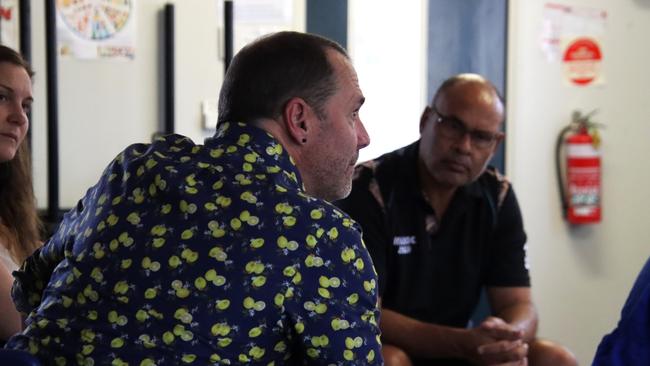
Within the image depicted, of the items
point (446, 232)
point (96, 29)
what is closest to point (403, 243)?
point (446, 232)

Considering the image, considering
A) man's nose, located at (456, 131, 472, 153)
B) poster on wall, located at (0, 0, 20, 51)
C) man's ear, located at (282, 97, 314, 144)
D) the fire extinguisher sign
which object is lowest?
man's nose, located at (456, 131, 472, 153)

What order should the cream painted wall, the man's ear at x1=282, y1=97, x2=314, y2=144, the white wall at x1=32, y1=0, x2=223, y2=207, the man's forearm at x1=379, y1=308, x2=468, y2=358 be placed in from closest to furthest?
the man's ear at x1=282, y1=97, x2=314, y2=144
the man's forearm at x1=379, y1=308, x2=468, y2=358
the white wall at x1=32, y1=0, x2=223, y2=207
the cream painted wall

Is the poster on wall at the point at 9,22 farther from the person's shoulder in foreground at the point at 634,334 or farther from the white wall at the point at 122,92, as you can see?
the person's shoulder in foreground at the point at 634,334

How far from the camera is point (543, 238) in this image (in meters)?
3.28

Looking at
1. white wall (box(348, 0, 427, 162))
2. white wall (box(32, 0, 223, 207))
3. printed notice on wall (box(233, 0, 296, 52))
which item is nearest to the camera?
white wall (box(32, 0, 223, 207))

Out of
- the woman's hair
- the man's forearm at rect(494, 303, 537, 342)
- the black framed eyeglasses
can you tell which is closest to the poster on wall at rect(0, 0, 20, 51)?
the woman's hair

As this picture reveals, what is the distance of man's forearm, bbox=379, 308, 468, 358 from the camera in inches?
82.0

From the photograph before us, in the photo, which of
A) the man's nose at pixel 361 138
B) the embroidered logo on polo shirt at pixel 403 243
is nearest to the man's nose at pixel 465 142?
the embroidered logo on polo shirt at pixel 403 243

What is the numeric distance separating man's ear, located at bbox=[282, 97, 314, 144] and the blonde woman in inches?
35.6

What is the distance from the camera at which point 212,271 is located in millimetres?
1093

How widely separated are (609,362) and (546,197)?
216cm

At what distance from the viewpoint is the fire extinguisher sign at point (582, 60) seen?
3281mm

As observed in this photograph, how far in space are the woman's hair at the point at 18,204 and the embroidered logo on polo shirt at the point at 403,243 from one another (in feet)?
2.81

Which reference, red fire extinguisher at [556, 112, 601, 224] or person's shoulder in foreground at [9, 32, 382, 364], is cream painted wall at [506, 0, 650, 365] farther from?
person's shoulder in foreground at [9, 32, 382, 364]
